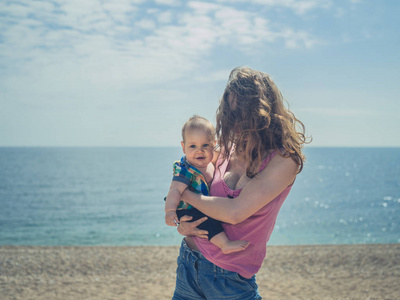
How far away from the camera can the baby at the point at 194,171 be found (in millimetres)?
1967

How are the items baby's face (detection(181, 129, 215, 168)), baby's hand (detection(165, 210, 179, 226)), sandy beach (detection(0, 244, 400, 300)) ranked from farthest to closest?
1. sandy beach (detection(0, 244, 400, 300))
2. baby's face (detection(181, 129, 215, 168))
3. baby's hand (detection(165, 210, 179, 226))

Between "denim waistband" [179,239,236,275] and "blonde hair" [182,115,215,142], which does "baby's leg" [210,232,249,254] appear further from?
"blonde hair" [182,115,215,142]

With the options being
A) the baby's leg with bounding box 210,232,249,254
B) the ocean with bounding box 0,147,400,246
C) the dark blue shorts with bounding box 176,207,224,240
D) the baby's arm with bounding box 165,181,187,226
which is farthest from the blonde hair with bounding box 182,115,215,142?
the ocean with bounding box 0,147,400,246

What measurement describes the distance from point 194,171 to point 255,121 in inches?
19.4

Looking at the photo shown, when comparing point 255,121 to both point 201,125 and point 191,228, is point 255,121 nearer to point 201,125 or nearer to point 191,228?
point 201,125

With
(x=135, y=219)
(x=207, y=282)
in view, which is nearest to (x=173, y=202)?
(x=207, y=282)

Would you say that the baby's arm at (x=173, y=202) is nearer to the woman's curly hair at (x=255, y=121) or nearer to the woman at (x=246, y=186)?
the woman at (x=246, y=186)

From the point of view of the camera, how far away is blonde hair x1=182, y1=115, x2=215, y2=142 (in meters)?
2.10

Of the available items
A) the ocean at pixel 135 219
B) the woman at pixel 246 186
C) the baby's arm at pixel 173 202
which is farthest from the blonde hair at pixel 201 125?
the ocean at pixel 135 219

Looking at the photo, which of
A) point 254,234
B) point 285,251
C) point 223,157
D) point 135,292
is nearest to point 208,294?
point 254,234

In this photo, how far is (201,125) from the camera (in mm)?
2098

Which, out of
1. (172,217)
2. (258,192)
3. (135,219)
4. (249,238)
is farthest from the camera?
(135,219)

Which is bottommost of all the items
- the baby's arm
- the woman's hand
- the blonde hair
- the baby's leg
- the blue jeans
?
the blue jeans

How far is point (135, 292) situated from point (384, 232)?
61.3ft
